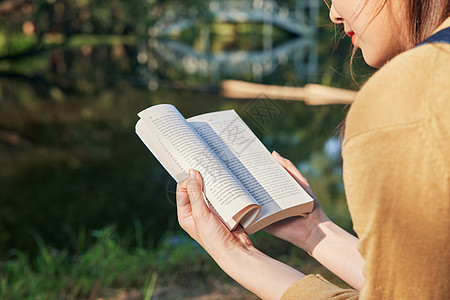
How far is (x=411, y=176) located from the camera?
20.9 inches

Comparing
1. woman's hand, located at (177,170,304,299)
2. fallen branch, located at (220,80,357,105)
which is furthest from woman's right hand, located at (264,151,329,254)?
fallen branch, located at (220,80,357,105)

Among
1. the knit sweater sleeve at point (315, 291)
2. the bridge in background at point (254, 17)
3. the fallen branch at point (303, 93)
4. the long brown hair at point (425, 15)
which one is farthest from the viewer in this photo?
the bridge in background at point (254, 17)

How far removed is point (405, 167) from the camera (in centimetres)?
53

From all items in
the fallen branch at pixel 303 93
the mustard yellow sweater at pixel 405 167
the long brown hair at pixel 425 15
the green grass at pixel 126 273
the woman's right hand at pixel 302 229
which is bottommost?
the fallen branch at pixel 303 93

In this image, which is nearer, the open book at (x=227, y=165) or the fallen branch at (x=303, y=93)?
the open book at (x=227, y=165)

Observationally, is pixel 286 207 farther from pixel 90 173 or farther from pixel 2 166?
pixel 2 166

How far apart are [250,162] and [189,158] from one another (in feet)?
0.57

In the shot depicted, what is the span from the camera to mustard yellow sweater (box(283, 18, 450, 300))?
52 centimetres

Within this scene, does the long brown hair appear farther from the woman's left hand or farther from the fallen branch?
the fallen branch

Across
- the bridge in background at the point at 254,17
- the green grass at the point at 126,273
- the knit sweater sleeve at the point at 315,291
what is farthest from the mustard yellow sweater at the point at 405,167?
the bridge in background at the point at 254,17

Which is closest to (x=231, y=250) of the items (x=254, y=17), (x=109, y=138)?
(x=109, y=138)

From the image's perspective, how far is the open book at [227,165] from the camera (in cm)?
95

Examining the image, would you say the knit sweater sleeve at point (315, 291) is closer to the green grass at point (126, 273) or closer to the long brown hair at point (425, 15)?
the long brown hair at point (425, 15)

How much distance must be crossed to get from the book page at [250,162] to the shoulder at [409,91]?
1.58 ft
